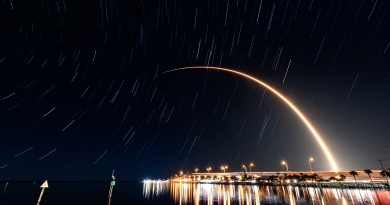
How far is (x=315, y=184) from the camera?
98.1 metres

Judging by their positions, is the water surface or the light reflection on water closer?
the light reflection on water

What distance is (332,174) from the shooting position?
374 ft

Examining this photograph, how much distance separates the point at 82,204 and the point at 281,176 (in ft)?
430

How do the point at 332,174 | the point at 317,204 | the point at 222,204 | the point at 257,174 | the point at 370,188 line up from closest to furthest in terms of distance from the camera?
the point at 317,204
the point at 222,204
the point at 370,188
the point at 332,174
the point at 257,174

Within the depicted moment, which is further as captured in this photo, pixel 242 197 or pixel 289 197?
pixel 242 197

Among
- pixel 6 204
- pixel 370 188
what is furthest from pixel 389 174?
pixel 6 204

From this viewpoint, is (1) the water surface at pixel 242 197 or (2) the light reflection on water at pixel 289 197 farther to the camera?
(1) the water surface at pixel 242 197

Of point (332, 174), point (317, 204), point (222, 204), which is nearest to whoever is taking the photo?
point (317, 204)

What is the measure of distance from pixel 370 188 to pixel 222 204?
2826 inches

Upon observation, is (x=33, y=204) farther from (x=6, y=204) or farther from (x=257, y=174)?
(x=257, y=174)

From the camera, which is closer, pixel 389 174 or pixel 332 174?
pixel 389 174

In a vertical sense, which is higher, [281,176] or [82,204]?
[281,176]

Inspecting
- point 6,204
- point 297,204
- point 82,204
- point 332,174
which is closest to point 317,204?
point 297,204

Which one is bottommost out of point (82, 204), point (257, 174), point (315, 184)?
point (82, 204)
